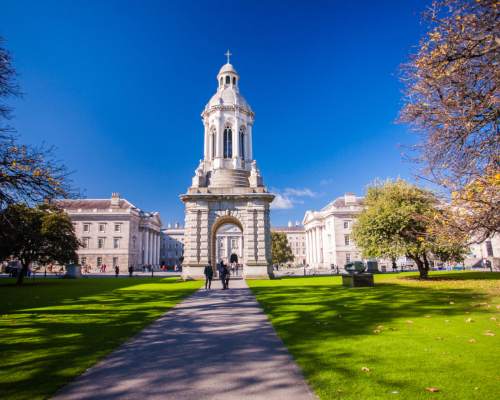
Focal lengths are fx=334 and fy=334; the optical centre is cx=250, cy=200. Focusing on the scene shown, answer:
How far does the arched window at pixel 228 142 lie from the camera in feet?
127

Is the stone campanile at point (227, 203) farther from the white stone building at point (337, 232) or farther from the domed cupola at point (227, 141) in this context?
the white stone building at point (337, 232)

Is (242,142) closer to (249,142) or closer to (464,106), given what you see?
(249,142)

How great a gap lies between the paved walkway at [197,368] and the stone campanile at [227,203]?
22996 mm

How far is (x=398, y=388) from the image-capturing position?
4.86 meters

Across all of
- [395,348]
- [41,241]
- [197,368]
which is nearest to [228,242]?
[41,241]

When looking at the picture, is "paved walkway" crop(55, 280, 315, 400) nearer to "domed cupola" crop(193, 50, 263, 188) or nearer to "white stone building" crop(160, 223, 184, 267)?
"domed cupola" crop(193, 50, 263, 188)

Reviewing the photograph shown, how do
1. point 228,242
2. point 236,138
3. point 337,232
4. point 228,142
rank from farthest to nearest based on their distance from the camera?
point 228,242 < point 337,232 < point 228,142 < point 236,138

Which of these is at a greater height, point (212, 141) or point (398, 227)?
point (212, 141)

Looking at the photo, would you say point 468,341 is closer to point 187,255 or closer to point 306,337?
point 306,337

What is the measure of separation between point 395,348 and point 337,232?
7129 cm

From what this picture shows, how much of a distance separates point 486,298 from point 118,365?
15458 millimetres

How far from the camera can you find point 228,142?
38688mm

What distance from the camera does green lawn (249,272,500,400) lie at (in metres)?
4.89

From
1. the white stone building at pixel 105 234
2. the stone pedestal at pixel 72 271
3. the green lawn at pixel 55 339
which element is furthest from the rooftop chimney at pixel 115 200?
the green lawn at pixel 55 339
